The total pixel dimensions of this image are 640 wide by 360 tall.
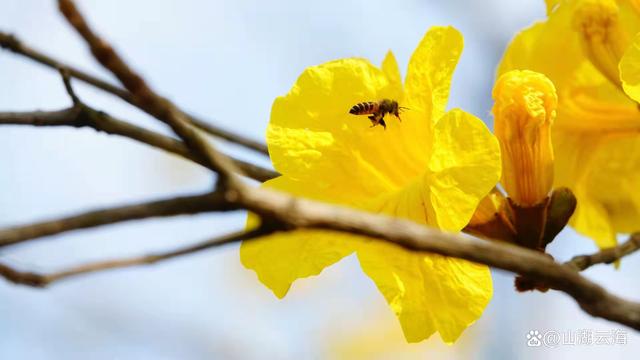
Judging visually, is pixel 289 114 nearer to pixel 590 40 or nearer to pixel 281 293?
pixel 281 293

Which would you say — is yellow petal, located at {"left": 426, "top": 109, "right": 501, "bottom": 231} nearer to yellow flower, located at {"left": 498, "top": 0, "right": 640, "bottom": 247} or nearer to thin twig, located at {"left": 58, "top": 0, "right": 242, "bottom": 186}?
yellow flower, located at {"left": 498, "top": 0, "right": 640, "bottom": 247}

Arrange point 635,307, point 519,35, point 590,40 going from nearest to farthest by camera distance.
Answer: point 635,307
point 590,40
point 519,35

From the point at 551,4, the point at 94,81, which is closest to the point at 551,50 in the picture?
the point at 551,4

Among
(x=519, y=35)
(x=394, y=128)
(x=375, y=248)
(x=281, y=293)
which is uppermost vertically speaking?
(x=519, y=35)

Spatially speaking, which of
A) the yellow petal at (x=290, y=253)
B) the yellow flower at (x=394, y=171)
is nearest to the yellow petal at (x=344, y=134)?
the yellow flower at (x=394, y=171)

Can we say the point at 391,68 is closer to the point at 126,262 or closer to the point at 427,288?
the point at 427,288

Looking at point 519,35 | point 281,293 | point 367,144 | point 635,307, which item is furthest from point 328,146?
point 635,307

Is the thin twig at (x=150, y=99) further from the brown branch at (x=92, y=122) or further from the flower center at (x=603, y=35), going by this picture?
the flower center at (x=603, y=35)

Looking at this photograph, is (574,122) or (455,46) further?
(574,122)
